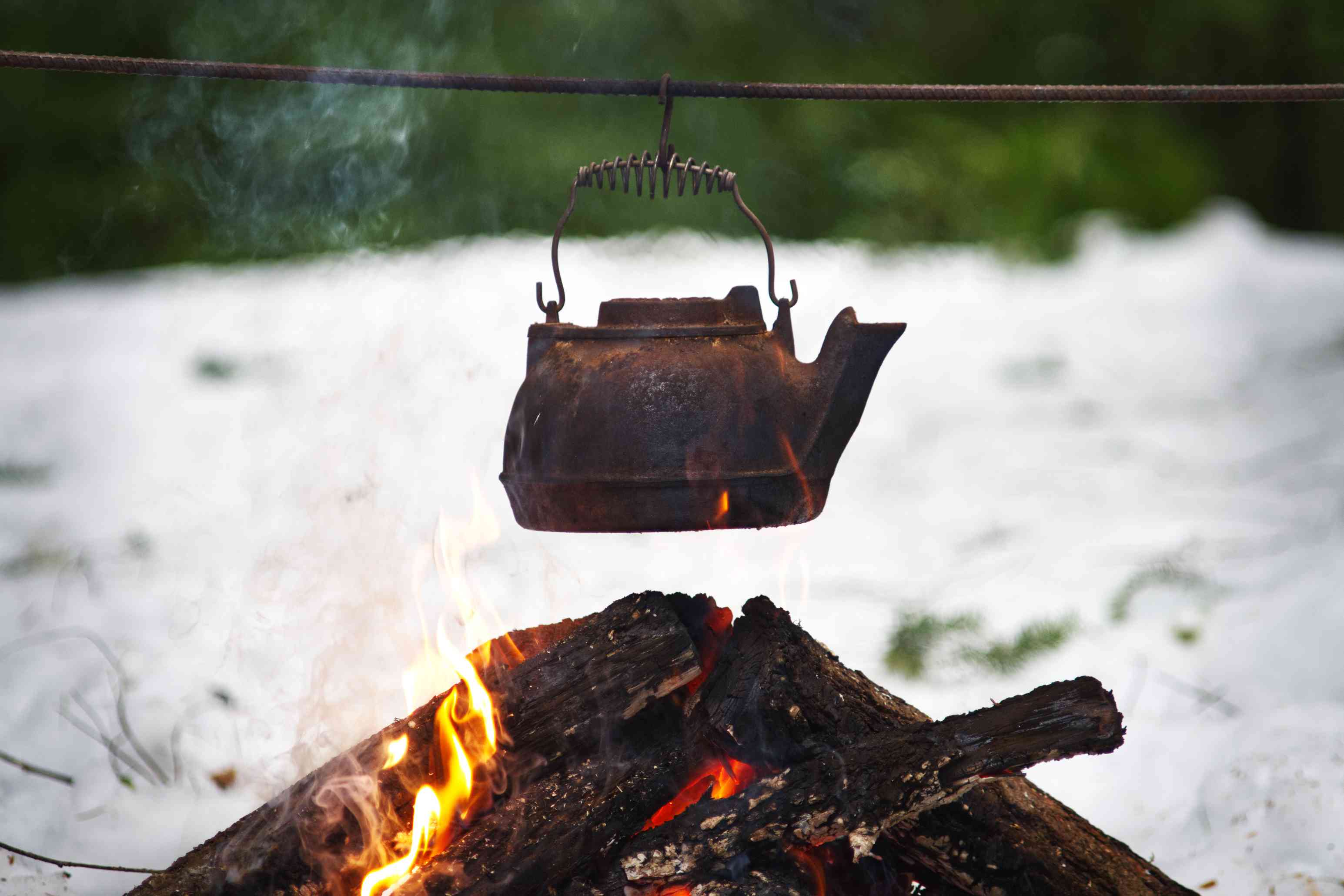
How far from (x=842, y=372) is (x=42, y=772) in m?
2.37

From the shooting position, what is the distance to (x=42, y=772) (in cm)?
268

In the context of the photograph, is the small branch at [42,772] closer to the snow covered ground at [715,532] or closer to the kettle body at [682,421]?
the snow covered ground at [715,532]

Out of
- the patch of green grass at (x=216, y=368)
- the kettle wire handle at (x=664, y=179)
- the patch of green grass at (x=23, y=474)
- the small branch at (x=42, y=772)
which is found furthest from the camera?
the patch of green grass at (x=216, y=368)

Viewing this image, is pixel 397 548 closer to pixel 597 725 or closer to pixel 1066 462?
pixel 597 725

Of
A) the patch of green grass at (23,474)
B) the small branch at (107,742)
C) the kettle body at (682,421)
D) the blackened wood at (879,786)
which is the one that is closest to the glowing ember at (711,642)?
the blackened wood at (879,786)

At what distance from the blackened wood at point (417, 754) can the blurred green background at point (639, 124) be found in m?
3.77

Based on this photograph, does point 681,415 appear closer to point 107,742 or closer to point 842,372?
point 842,372

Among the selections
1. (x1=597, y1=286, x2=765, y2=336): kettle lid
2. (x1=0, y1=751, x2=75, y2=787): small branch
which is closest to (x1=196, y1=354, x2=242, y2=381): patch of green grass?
(x1=0, y1=751, x2=75, y2=787): small branch

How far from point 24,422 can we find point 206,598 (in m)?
1.85

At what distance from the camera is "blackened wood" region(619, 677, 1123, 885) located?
1.64 m

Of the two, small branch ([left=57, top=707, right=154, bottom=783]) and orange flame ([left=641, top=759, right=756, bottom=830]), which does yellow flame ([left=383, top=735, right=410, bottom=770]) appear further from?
small branch ([left=57, top=707, right=154, bottom=783])

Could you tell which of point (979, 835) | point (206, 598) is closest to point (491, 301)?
point (206, 598)

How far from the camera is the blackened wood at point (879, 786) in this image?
1636 millimetres

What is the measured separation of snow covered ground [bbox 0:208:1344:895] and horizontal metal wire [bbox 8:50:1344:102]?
1.42 metres
